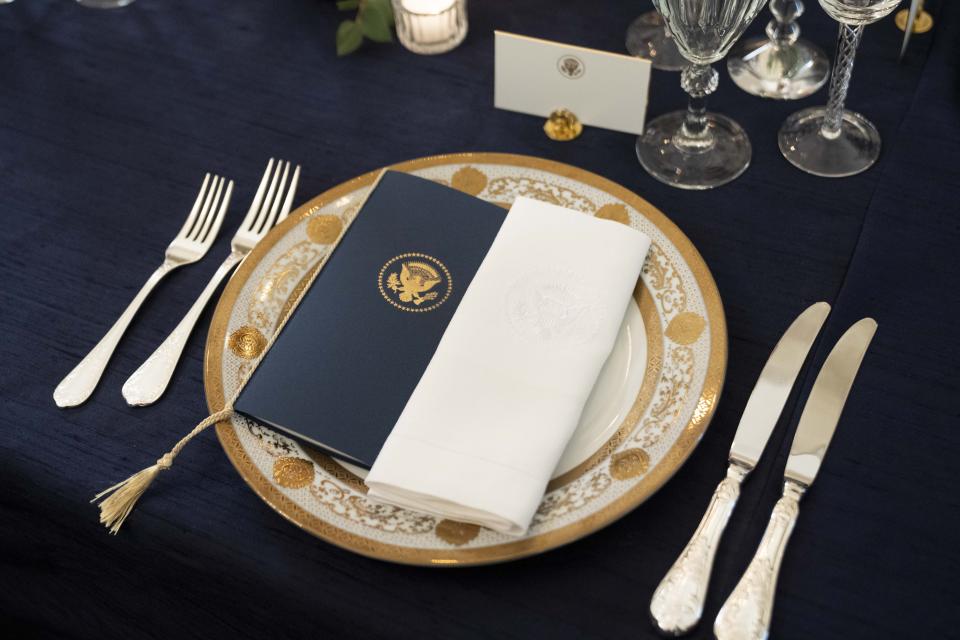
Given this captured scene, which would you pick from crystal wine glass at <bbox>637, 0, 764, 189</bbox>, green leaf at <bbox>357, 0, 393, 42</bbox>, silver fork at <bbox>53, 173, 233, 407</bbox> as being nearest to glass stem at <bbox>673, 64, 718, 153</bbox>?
crystal wine glass at <bbox>637, 0, 764, 189</bbox>

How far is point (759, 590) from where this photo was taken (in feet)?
2.17

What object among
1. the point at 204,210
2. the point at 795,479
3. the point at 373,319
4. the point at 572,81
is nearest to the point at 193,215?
the point at 204,210

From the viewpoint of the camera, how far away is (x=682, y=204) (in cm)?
93

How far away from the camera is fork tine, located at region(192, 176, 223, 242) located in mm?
938

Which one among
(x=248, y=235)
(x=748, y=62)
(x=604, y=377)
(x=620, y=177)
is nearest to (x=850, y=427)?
(x=604, y=377)

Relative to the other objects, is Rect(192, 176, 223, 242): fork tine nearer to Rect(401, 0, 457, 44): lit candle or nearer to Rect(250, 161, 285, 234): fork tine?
Rect(250, 161, 285, 234): fork tine

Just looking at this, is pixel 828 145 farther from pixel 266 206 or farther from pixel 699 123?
pixel 266 206

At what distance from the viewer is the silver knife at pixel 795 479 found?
653 millimetres

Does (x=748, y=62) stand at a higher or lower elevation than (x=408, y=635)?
higher

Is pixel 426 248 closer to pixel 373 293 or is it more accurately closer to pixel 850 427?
pixel 373 293

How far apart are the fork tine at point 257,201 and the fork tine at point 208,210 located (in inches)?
1.2

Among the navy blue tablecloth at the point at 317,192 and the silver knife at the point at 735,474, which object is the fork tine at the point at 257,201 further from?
the silver knife at the point at 735,474

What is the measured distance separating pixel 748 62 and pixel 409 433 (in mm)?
577

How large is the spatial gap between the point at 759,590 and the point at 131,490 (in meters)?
0.46
